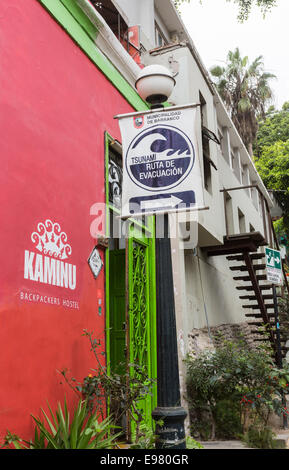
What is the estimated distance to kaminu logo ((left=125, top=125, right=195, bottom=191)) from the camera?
14.2 feet

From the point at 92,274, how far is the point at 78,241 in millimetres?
467

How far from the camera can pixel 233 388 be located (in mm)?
7387

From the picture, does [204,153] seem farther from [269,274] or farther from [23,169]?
[23,169]

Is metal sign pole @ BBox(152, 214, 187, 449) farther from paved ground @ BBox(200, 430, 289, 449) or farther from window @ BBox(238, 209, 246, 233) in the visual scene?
window @ BBox(238, 209, 246, 233)

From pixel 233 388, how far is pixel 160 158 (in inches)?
176

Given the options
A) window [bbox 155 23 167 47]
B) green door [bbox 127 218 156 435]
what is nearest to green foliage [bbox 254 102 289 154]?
window [bbox 155 23 167 47]

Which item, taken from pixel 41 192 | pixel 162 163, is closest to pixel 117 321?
pixel 41 192

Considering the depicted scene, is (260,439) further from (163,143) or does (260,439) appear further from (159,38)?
(159,38)

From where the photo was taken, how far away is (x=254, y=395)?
7.07 meters

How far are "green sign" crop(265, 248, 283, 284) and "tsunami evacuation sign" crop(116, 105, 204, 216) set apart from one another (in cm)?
406

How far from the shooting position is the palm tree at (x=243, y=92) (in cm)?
2802

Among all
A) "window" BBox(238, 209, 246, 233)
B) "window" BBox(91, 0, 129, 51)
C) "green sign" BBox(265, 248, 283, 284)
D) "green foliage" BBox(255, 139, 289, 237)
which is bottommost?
"green sign" BBox(265, 248, 283, 284)

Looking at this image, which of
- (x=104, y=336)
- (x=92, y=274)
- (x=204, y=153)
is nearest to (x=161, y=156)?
(x=92, y=274)

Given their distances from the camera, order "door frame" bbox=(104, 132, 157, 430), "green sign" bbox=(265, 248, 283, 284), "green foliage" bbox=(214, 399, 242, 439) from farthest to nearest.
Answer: "green sign" bbox=(265, 248, 283, 284) < "green foliage" bbox=(214, 399, 242, 439) < "door frame" bbox=(104, 132, 157, 430)
